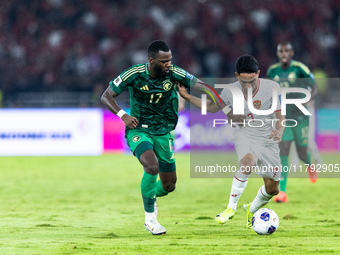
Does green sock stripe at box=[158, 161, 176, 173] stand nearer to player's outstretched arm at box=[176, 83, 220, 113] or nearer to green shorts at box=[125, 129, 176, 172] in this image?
green shorts at box=[125, 129, 176, 172]

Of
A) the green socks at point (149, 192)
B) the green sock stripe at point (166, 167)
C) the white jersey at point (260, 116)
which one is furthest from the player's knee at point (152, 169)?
the white jersey at point (260, 116)

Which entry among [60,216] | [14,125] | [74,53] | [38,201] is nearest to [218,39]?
[74,53]

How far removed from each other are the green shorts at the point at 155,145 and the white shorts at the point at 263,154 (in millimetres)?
777

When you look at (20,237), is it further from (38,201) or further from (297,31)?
(297,31)

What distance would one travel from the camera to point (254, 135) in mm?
7211

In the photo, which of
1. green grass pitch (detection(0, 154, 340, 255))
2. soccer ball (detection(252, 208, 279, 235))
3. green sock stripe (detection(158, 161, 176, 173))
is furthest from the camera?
green sock stripe (detection(158, 161, 176, 173))

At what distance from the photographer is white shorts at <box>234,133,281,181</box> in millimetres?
7031

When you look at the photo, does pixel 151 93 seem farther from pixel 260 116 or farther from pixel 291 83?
pixel 291 83

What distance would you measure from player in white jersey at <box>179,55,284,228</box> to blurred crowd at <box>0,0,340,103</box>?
15.9 metres

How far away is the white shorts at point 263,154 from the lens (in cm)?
703

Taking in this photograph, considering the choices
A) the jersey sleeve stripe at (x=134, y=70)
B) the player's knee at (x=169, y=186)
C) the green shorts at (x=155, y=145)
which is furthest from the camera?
the player's knee at (x=169, y=186)

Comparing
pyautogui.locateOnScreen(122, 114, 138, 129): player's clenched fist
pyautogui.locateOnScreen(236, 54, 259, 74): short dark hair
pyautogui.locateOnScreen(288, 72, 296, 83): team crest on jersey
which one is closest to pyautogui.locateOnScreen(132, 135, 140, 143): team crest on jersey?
pyautogui.locateOnScreen(122, 114, 138, 129): player's clenched fist

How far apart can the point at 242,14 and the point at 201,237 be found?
19454 millimetres

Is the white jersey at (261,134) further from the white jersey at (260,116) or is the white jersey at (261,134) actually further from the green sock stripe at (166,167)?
the green sock stripe at (166,167)
